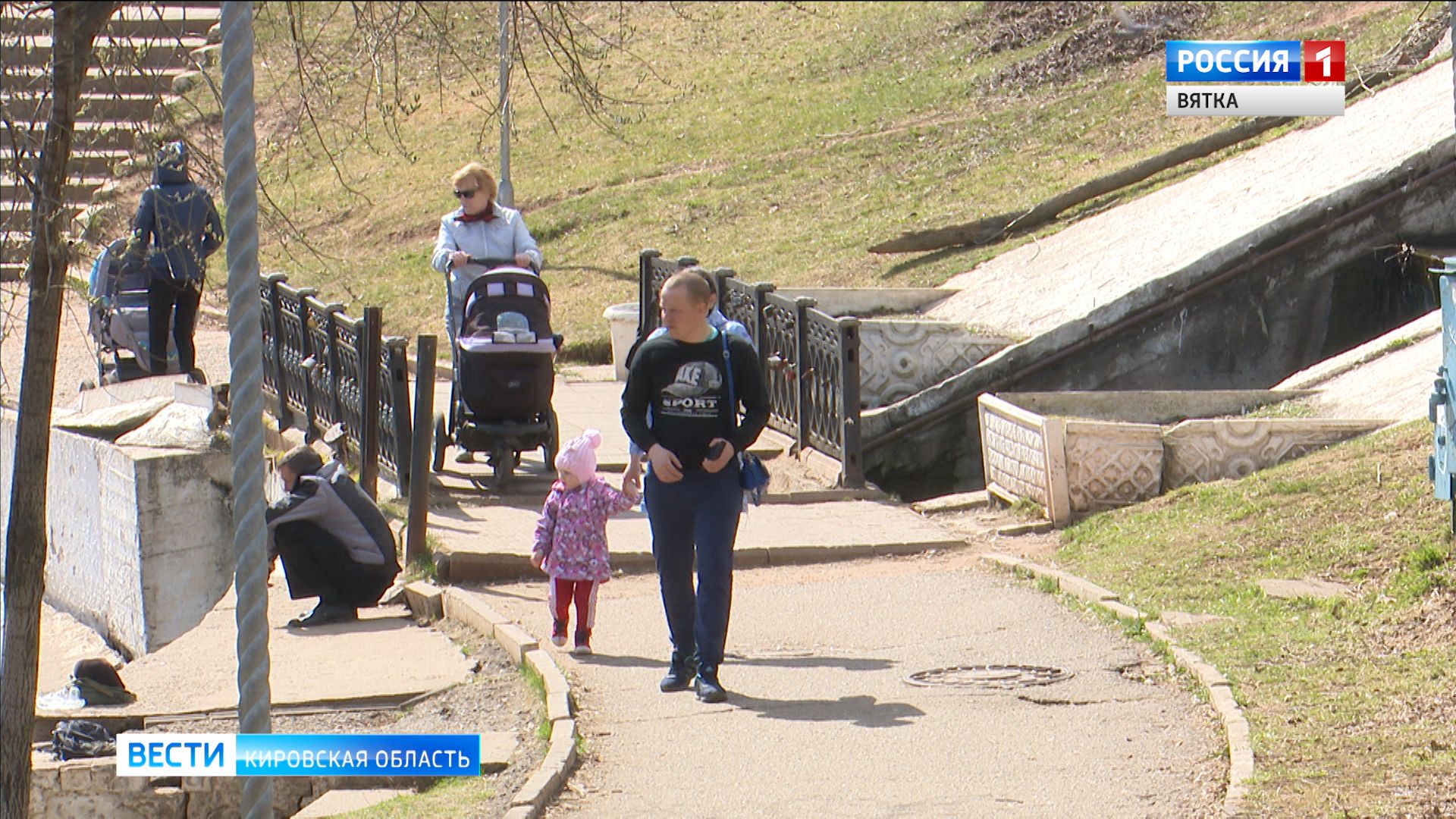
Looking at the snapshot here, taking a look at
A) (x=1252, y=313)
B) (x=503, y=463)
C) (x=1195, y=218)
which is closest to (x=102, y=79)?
(x=503, y=463)

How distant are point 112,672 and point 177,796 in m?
0.95

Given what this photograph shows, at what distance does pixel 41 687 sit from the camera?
11914 mm

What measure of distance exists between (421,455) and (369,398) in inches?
59.4

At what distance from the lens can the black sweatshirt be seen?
7.23 m

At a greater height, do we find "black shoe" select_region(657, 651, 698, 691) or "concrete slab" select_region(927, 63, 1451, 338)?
"concrete slab" select_region(927, 63, 1451, 338)

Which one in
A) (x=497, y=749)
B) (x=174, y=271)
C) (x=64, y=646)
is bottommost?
(x=64, y=646)

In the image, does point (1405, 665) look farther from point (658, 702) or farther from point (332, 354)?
point (332, 354)

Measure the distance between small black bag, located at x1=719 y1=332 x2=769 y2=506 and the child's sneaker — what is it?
132 cm

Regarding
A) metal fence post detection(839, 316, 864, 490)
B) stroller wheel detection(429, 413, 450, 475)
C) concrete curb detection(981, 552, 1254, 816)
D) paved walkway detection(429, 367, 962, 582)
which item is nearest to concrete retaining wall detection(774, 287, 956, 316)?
paved walkway detection(429, 367, 962, 582)

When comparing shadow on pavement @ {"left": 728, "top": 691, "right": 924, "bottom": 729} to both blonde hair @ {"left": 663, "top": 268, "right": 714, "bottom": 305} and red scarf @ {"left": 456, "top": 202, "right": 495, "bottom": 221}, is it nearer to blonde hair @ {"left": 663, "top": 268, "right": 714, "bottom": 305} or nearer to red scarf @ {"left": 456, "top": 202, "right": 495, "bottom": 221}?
blonde hair @ {"left": 663, "top": 268, "right": 714, "bottom": 305}

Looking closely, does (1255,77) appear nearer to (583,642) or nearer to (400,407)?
(400,407)

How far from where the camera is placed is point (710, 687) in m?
7.47

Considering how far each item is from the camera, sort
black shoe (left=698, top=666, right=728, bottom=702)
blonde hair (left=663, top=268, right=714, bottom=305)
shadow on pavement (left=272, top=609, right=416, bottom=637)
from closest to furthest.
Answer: blonde hair (left=663, top=268, right=714, bottom=305) < black shoe (left=698, top=666, right=728, bottom=702) < shadow on pavement (left=272, top=609, right=416, bottom=637)

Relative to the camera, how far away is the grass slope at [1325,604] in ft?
20.3
